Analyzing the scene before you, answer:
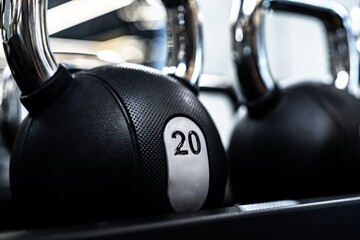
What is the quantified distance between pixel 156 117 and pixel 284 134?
0.88 ft

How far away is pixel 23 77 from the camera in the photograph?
480 mm

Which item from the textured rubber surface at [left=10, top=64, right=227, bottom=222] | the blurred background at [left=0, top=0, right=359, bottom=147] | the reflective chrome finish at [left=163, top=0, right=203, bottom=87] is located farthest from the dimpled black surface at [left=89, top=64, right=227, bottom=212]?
the blurred background at [left=0, top=0, right=359, bottom=147]

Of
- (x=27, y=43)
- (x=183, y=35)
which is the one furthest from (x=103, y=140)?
(x=183, y=35)

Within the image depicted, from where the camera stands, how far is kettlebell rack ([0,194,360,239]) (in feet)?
0.99

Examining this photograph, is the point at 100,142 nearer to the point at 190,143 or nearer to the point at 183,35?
the point at 190,143

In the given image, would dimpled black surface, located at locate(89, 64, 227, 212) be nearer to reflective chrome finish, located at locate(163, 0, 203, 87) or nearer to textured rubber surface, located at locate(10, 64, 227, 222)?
textured rubber surface, located at locate(10, 64, 227, 222)

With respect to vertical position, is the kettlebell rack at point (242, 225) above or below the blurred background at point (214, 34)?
below

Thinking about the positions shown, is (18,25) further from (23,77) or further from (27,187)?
(27,187)

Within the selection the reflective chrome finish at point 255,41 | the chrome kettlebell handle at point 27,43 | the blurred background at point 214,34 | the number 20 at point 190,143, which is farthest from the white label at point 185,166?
the blurred background at point 214,34

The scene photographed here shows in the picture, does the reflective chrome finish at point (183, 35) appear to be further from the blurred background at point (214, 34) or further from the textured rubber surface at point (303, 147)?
the blurred background at point (214, 34)

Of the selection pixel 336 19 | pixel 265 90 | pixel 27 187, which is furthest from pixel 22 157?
pixel 336 19

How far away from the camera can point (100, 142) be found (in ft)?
1.51

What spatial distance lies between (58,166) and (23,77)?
93 millimetres

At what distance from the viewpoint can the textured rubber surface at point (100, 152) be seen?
45 centimetres
